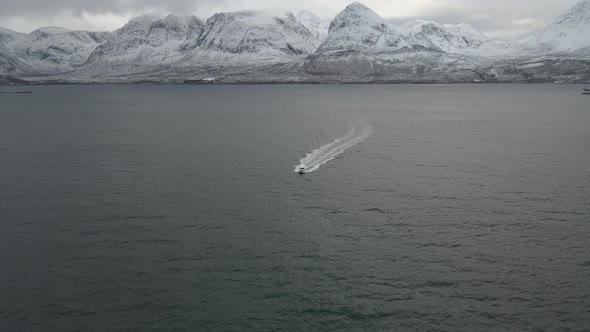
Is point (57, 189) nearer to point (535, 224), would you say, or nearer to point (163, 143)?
point (163, 143)

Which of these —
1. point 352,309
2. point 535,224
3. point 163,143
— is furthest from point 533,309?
point 163,143

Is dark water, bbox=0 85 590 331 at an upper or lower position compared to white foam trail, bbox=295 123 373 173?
lower

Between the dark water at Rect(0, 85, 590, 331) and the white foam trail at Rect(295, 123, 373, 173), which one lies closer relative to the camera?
the dark water at Rect(0, 85, 590, 331)

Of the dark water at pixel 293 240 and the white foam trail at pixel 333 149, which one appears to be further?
Result: the white foam trail at pixel 333 149

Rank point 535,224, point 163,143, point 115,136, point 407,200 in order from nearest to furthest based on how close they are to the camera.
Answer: point 535,224 → point 407,200 → point 163,143 → point 115,136

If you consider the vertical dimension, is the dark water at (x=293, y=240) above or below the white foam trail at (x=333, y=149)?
below
